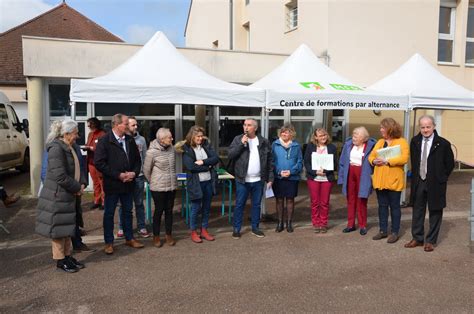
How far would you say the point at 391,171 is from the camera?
5855 millimetres

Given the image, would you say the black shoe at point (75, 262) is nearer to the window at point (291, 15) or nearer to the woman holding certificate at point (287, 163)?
the woman holding certificate at point (287, 163)

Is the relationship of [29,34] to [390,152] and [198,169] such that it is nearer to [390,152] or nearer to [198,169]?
[198,169]

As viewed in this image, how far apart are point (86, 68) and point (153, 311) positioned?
7252 mm

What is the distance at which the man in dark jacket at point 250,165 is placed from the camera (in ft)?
20.0

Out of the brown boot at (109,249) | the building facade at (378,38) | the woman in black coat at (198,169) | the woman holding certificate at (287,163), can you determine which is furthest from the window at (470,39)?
the brown boot at (109,249)

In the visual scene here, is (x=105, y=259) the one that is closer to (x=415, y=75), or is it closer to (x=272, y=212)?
(x=272, y=212)

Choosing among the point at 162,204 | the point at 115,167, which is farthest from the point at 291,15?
the point at 115,167

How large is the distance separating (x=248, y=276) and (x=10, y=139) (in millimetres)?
9192

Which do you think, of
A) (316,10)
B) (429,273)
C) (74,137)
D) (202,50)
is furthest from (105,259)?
(316,10)

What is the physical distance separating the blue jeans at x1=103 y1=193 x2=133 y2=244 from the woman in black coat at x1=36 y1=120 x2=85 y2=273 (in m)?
0.65

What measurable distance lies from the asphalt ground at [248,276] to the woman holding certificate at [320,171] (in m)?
0.40

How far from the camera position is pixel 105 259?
5227mm

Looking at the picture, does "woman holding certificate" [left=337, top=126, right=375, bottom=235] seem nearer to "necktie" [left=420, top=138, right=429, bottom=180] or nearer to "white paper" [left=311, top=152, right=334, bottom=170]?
"white paper" [left=311, top=152, right=334, bottom=170]

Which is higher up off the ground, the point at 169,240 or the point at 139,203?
the point at 139,203
